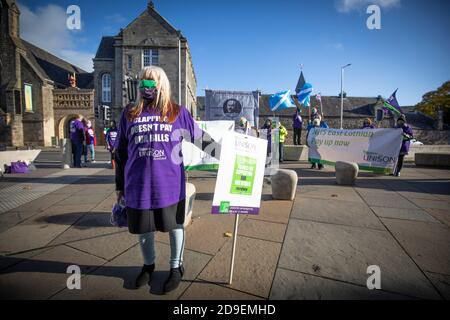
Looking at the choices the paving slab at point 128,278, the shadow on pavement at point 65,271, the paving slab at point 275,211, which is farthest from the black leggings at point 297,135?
the shadow on pavement at point 65,271

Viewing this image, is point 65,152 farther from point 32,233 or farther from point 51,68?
point 51,68

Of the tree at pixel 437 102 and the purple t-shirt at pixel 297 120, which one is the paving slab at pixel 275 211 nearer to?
the purple t-shirt at pixel 297 120

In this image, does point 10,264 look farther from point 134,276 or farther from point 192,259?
point 192,259

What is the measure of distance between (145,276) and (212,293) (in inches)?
27.1

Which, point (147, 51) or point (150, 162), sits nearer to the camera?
point (150, 162)

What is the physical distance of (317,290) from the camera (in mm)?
2166

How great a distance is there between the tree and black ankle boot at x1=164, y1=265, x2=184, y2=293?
6022 centimetres

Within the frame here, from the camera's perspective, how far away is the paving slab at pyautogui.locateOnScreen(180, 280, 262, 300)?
81.4 inches

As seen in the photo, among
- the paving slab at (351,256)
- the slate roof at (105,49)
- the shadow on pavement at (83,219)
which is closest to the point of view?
the paving slab at (351,256)

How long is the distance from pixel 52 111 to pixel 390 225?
33.5m

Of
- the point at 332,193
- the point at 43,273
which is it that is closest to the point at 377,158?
the point at 332,193

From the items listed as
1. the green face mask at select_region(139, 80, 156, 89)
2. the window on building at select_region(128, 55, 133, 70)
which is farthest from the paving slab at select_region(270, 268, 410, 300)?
the window on building at select_region(128, 55, 133, 70)

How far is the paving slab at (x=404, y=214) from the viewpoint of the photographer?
4.00 m
